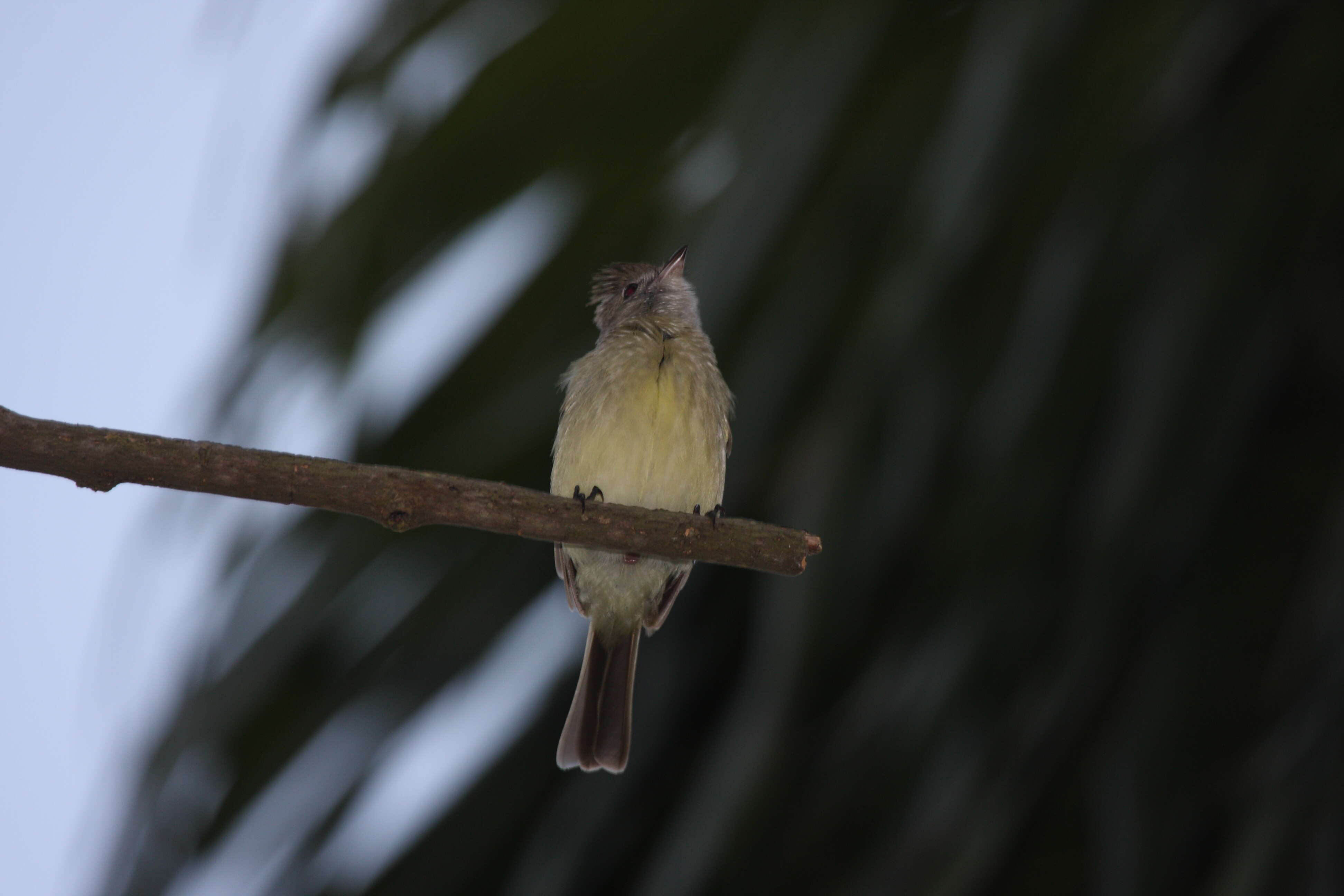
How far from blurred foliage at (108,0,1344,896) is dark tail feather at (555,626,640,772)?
0.05 metres

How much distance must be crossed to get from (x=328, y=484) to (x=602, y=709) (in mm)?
1234

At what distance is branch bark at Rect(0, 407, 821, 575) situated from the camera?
1.24m

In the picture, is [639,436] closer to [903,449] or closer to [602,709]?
[602,709]

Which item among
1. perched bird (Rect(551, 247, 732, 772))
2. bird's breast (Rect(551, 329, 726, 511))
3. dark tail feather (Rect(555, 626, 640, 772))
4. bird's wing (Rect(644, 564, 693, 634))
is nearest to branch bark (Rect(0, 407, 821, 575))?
dark tail feather (Rect(555, 626, 640, 772))

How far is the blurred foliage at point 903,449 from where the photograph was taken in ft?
4.16

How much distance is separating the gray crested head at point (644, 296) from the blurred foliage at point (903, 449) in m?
1.38

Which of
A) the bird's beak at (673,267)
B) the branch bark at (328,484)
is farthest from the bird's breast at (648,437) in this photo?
the branch bark at (328,484)

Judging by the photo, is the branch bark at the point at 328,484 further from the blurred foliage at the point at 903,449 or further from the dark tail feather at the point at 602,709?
the dark tail feather at the point at 602,709

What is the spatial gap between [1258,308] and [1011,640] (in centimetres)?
45

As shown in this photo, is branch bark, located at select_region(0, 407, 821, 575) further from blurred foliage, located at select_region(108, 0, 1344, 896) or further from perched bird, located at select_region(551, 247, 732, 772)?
perched bird, located at select_region(551, 247, 732, 772)

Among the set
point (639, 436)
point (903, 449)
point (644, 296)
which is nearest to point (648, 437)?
point (639, 436)

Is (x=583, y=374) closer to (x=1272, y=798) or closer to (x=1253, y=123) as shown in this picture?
(x=1253, y=123)

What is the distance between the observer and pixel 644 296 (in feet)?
10.8

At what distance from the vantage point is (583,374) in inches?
110
